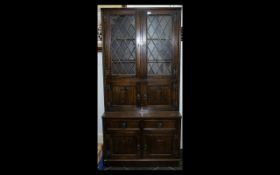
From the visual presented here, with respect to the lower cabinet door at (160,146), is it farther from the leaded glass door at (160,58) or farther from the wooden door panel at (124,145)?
the leaded glass door at (160,58)

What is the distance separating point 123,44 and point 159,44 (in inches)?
17.8

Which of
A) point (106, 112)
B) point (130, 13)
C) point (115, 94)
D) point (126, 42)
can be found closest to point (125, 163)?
point (106, 112)

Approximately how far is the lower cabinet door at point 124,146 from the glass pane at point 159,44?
0.85m

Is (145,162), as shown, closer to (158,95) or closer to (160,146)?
A: (160,146)

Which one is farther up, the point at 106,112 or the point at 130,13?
the point at 130,13

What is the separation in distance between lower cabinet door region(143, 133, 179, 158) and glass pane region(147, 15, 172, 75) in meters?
0.80

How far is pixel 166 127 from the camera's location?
2072 millimetres

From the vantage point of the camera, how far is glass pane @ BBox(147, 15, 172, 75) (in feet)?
6.78

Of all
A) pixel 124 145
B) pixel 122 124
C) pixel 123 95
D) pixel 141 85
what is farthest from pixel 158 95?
pixel 124 145

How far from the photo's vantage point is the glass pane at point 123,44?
2066 mm

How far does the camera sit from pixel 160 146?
2.10m

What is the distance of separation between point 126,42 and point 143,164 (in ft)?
5.06
